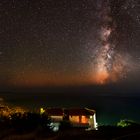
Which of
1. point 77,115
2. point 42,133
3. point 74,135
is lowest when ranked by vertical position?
point 74,135

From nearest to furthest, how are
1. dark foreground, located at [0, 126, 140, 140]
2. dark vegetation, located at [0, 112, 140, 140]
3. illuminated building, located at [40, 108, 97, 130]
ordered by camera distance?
dark foreground, located at [0, 126, 140, 140] → dark vegetation, located at [0, 112, 140, 140] → illuminated building, located at [40, 108, 97, 130]

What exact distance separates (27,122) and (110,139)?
8127 mm

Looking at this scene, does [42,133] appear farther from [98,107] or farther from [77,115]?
[98,107]

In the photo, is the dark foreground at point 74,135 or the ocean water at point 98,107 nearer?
the dark foreground at point 74,135

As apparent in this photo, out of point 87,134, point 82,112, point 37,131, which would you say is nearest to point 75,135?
point 87,134

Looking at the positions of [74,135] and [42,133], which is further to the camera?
[42,133]

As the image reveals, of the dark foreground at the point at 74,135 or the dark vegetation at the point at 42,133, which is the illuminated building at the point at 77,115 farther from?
the dark foreground at the point at 74,135

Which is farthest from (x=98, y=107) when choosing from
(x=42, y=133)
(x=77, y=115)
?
(x=42, y=133)

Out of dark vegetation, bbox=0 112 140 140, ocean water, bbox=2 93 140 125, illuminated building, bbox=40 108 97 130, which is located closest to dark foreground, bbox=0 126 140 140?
dark vegetation, bbox=0 112 140 140

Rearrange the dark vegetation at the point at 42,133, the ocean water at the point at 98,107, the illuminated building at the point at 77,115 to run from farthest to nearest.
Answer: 1. the ocean water at the point at 98,107
2. the illuminated building at the point at 77,115
3. the dark vegetation at the point at 42,133

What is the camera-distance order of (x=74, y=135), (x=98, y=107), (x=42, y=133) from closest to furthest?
1. (x=74, y=135)
2. (x=42, y=133)
3. (x=98, y=107)

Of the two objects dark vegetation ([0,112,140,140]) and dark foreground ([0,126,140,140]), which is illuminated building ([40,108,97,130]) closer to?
dark vegetation ([0,112,140,140])

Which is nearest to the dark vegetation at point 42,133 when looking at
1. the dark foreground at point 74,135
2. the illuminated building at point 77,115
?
the dark foreground at point 74,135

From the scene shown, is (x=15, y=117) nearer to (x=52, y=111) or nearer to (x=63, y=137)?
(x=63, y=137)
